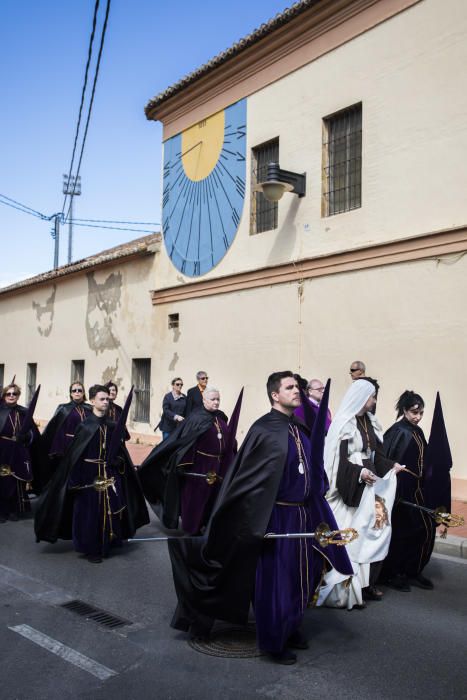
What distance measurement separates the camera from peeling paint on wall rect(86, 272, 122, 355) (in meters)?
19.5

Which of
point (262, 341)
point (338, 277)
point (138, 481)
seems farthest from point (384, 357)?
point (138, 481)

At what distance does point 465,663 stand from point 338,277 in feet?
28.3

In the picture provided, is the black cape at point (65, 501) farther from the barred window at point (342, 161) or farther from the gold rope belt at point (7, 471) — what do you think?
the barred window at point (342, 161)

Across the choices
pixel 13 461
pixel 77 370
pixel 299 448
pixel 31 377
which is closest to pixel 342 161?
pixel 13 461

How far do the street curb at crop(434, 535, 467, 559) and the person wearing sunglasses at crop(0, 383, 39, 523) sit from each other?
5.27m

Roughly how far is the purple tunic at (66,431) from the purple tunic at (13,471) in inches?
28.9

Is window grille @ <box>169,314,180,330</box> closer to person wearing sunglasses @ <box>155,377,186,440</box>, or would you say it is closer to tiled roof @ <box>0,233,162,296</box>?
tiled roof @ <box>0,233,162,296</box>

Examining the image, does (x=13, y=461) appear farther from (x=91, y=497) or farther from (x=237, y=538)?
(x=237, y=538)

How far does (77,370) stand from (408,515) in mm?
16680

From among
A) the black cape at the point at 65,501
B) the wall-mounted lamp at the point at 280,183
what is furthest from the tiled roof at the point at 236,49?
the black cape at the point at 65,501

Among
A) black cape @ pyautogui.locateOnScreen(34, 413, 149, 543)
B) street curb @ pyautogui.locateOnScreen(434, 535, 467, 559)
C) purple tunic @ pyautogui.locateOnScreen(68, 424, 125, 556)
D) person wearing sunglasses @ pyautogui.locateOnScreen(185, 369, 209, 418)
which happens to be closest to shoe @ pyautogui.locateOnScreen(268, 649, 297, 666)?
purple tunic @ pyautogui.locateOnScreen(68, 424, 125, 556)

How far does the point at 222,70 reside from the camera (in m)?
15.2

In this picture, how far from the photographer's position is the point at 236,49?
14430 mm

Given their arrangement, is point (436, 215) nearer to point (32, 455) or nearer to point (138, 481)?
point (138, 481)
